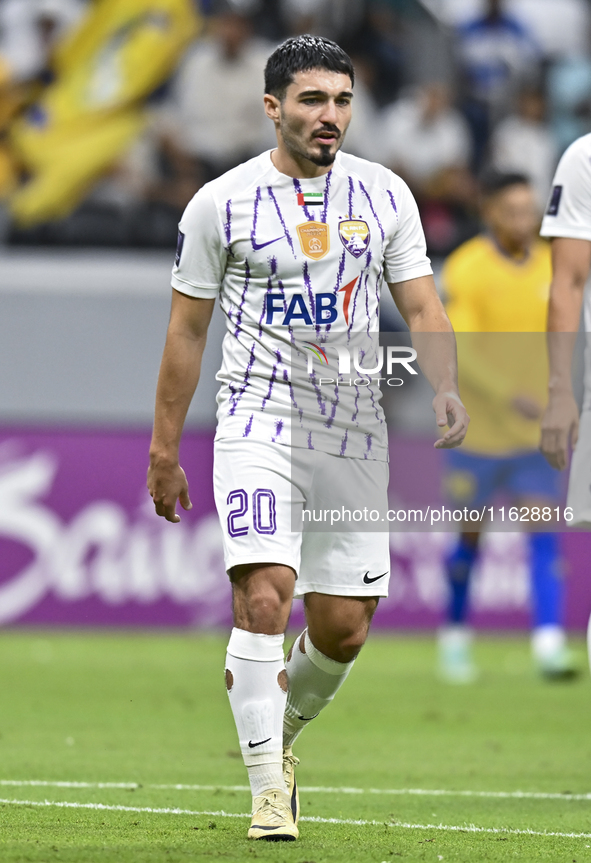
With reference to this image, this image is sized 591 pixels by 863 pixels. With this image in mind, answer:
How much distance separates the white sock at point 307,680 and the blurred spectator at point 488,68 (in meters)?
10.4

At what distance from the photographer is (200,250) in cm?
414

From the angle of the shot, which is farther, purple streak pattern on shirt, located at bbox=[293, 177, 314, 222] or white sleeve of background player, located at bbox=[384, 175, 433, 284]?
white sleeve of background player, located at bbox=[384, 175, 433, 284]

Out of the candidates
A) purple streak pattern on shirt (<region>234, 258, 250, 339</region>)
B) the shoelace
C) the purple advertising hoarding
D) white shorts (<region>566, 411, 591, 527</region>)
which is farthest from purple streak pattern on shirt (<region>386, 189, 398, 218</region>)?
the purple advertising hoarding

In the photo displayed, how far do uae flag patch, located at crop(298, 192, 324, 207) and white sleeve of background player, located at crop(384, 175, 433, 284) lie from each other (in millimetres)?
246

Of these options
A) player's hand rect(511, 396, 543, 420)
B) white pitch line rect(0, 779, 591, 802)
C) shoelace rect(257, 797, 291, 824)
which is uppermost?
player's hand rect(511, 396, 543, 420)

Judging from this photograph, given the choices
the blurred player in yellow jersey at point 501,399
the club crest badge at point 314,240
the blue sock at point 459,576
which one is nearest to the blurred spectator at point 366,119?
the blurred player in yellow jersey at point 501,399

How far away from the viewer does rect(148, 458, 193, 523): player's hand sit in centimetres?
416

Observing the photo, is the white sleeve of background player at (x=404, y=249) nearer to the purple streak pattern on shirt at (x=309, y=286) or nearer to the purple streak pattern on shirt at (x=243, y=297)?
the purple streak pattern on shirt at (x=309, y=286)

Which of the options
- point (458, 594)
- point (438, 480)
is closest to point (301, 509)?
point (458, 594)

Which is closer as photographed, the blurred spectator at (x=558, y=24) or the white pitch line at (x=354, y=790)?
the white pitch line at (x=354, y=790)

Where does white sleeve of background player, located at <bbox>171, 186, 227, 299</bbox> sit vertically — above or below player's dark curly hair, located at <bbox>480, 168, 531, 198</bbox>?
below

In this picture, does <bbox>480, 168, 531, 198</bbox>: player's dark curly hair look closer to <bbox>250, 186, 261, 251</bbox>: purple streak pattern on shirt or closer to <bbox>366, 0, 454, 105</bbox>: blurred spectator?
<bbox>250, 186, 261, 251</bbox>: purple streak pattern on shirt

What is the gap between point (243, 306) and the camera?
13.7 ft

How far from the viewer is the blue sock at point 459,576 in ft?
28.2
